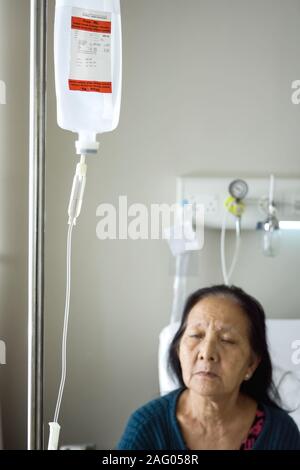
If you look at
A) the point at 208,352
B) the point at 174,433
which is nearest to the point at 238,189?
the point at 208,352

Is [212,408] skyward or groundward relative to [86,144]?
groundward

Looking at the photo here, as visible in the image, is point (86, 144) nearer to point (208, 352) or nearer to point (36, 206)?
point (36, 206)

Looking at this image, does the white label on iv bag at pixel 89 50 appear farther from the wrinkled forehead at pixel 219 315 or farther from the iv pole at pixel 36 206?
the wrinkled forehead at pixel 219 315

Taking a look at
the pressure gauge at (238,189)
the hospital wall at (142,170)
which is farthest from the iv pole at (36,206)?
the pressure gauge at (238,189)

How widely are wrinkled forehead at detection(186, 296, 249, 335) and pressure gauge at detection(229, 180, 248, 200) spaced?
8.1 inches

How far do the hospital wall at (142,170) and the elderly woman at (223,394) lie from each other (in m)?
0.08

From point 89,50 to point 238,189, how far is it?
398 mm

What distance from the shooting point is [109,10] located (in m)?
0.96

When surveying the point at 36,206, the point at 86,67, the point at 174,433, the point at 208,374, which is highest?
the point at 86,67

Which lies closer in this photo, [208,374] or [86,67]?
[86,67]

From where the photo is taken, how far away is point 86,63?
936 mm

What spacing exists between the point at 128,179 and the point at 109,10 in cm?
32
